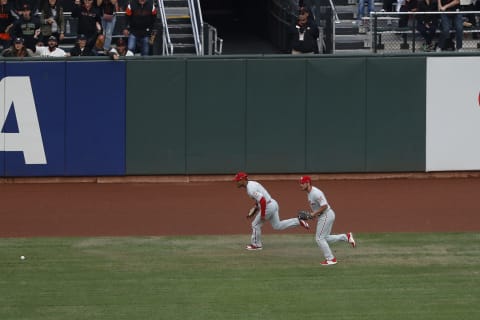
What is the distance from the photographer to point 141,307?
1529cm

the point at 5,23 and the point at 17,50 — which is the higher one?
the point at 5,23

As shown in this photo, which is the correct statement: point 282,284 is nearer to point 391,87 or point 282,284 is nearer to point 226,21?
point 391,87

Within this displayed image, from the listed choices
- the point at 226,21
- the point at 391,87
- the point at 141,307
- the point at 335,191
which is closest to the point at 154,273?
the point at 141,307

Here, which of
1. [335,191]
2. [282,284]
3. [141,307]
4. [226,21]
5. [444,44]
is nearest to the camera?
[141,307]

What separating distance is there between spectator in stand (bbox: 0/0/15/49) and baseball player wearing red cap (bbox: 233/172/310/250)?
9373 mm

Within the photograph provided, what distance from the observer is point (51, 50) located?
992 inches

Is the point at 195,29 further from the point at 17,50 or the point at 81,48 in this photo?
the point at 17,50

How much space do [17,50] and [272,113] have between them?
5.90 meters

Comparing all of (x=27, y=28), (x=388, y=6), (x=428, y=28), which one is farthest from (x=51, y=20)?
(x=428, y=28)

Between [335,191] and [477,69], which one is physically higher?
→ [477,69]

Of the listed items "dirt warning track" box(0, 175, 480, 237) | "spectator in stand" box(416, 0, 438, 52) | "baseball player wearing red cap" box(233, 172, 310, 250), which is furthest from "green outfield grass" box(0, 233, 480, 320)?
"spectator in stand" box(416, 0, 438, 52)

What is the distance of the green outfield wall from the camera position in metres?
25.0

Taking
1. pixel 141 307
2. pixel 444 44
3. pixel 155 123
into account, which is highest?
pixel 444 44

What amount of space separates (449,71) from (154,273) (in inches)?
430
